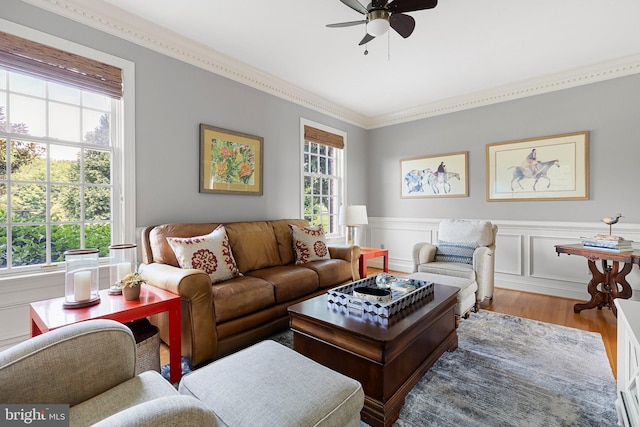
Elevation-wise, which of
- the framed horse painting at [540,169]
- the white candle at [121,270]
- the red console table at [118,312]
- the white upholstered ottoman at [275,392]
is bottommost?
the white upholstered ottoman at [275,392]

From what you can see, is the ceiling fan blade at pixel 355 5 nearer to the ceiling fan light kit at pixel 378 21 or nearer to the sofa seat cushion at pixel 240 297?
the ceiling fan light kit at pixel 378 21

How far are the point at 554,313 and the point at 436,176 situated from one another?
231 centimetres

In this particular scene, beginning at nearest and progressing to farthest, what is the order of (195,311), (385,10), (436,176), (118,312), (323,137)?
1. (118,312)
2. (195,311)
3. (385,10)
4. (323,137)
5. (436,176)

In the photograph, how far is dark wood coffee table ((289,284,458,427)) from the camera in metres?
1.52

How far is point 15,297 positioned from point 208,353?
1.43 metres

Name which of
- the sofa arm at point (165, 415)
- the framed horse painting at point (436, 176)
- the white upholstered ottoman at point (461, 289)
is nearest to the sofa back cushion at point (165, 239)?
the sofa arm at point (165, 415)

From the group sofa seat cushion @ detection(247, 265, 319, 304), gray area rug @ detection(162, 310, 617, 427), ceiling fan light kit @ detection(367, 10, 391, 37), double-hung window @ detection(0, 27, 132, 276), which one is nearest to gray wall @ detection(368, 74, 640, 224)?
gray area rug @ detection(162, 310, 617, 427)

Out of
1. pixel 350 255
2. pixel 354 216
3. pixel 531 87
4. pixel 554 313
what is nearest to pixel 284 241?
pixel 350 255

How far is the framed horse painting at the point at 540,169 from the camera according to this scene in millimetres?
3580

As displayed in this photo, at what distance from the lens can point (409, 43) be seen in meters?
2.94

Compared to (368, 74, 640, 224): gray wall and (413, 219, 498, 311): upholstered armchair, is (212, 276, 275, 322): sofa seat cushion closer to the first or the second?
(413, 219, 498, 311): upholstered armchair

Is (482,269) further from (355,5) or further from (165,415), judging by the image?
(165,415)

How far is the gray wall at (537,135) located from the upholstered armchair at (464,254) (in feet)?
2.91

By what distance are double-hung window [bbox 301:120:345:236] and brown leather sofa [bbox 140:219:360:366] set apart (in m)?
1.03
